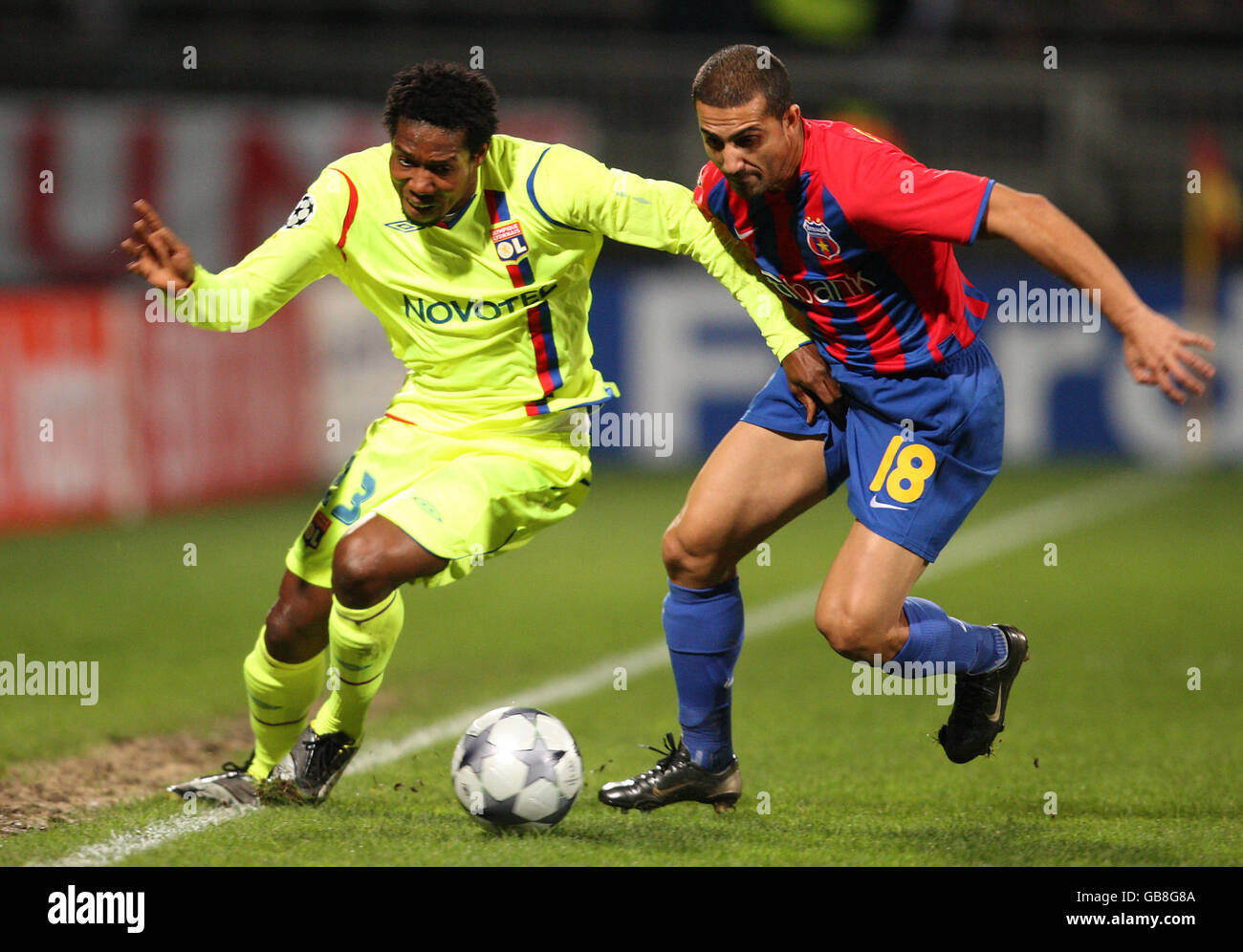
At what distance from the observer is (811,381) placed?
4469mm

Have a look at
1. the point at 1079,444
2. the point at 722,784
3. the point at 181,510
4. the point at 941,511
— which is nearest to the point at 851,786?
the point at 722,784

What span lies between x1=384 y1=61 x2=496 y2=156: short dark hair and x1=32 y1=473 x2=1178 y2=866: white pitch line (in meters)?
2.02

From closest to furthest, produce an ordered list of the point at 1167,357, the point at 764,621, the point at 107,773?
1. the point at 1167,357
2. the point at 107,773
3. the point at 764,621

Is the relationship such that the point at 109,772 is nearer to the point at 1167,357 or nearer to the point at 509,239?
the point at 509,239

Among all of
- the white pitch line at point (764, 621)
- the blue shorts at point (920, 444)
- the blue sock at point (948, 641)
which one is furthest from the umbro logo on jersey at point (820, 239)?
the white pitch line at point (764, 621)

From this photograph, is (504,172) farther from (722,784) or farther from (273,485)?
(273,485)

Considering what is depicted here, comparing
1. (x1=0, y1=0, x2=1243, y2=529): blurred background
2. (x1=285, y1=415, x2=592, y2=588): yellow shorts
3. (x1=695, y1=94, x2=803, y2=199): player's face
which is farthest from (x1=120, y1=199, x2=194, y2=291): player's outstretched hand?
(x1=0, y1=0, x2=1243, y2=529): blurred background

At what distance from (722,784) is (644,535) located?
7173mm

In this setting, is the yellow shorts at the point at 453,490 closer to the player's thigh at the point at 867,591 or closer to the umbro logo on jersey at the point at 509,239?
the umbro logo on jersey at the point at 509,239

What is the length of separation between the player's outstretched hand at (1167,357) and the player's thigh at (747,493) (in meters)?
1.10

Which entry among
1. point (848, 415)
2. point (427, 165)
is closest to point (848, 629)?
point (848, 415)

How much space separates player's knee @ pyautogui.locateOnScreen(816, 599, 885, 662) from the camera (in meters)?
4.33

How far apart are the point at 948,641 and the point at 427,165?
6.55 ft

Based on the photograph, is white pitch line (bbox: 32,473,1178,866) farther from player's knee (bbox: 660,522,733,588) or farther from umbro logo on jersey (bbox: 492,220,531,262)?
umbro logo on jersey (bbox: 492,220,531,262)
